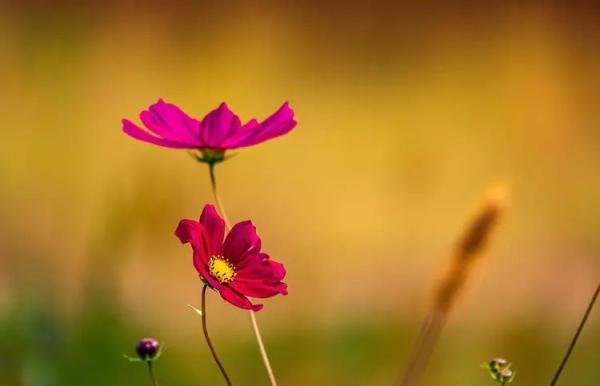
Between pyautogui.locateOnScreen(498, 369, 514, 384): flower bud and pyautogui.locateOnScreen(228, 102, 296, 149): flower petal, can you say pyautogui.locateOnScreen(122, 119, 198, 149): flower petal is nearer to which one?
pyautogui.locateOnScreen(228, 102, 296, 149): flower petal

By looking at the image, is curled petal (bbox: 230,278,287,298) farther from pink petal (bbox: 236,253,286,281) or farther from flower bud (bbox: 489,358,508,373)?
flower bud (bbox: 489,358,508,373)

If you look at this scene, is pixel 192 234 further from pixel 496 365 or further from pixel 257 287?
pixel 496 365

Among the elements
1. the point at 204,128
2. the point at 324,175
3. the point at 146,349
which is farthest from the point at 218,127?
the point at 324,175

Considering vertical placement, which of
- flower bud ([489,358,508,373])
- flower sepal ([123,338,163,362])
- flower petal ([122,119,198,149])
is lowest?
flower sepal ([123,338,163,362])

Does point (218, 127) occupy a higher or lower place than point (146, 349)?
higher

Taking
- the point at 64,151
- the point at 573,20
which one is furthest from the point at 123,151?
the point at 573,20

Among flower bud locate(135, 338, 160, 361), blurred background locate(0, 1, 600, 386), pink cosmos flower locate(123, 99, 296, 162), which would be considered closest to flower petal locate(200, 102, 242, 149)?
pink cosmos flower locate(123, 99, 296, 162)

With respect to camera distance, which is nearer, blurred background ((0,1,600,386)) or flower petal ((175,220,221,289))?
flower petal ((175,220,221,289))

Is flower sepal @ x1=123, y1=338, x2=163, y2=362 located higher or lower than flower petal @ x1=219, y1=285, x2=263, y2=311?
lower
